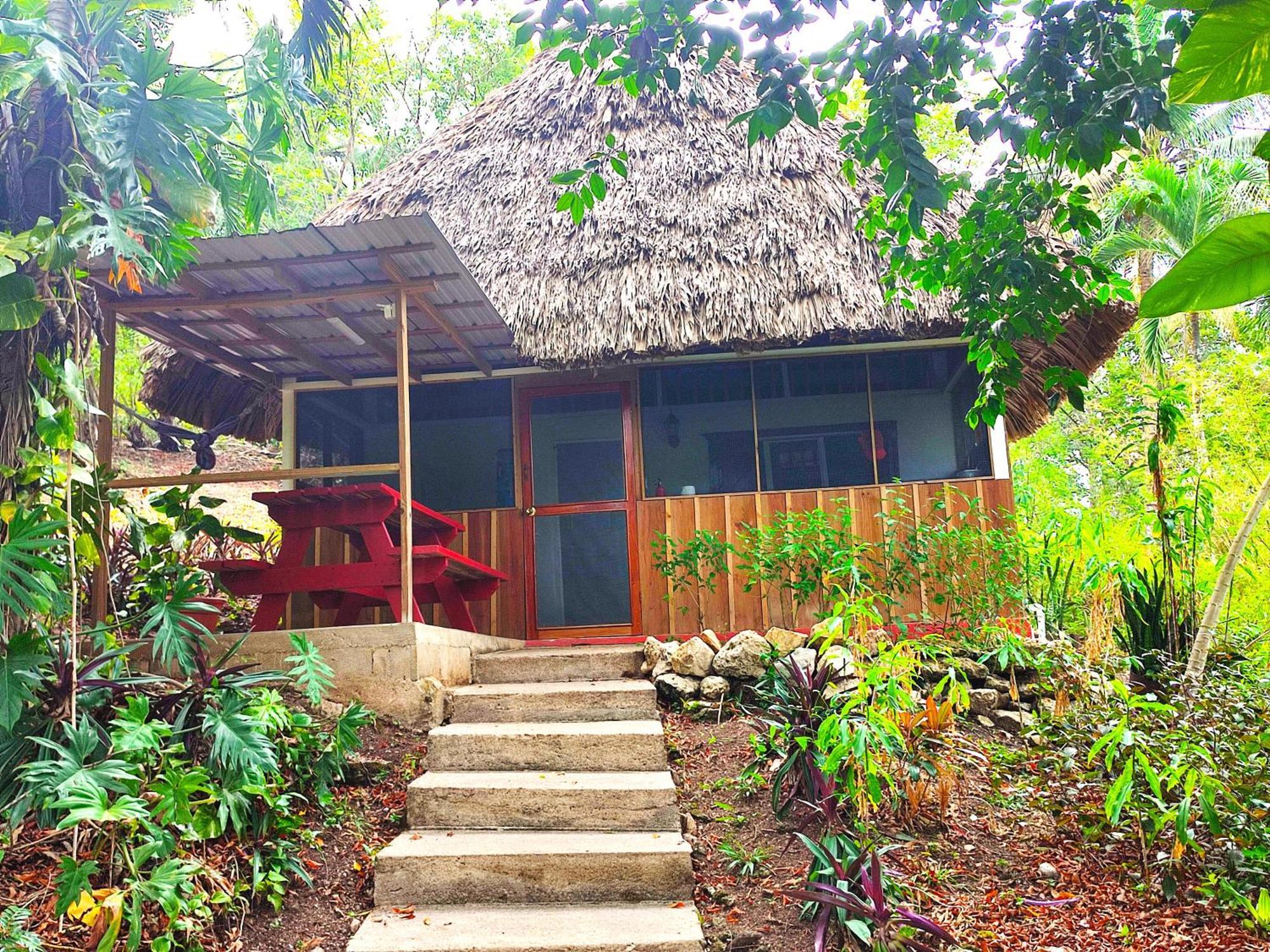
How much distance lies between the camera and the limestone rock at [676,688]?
5.46 meters

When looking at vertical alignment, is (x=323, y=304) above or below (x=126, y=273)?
above

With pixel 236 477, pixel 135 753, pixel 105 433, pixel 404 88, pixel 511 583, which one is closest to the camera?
pixel 135 753

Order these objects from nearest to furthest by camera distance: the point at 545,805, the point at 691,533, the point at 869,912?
the point at 869,912
the point at 545,805
the point at 691,533

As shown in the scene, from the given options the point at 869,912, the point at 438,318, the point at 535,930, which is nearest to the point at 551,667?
the point at 438,318

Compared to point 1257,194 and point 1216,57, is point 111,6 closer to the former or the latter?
point 1216,57

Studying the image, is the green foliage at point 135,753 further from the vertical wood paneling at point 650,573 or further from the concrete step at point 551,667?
the vertical wood paneling at point 650,573

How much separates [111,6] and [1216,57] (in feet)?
15.2

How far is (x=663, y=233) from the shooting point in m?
6.91

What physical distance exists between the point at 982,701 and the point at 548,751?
262 cm

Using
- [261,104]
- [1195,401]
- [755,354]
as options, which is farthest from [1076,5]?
[1195,401]

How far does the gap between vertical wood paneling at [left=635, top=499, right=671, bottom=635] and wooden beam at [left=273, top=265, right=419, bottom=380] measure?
2080mm

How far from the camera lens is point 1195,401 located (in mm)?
11734

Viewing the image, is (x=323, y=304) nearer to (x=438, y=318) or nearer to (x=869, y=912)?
(x=438, y=318)

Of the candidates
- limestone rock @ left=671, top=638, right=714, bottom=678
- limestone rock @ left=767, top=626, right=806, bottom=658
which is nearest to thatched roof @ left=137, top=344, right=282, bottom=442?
limestone rock @ left=671, top=638, right=714, bottom=678
